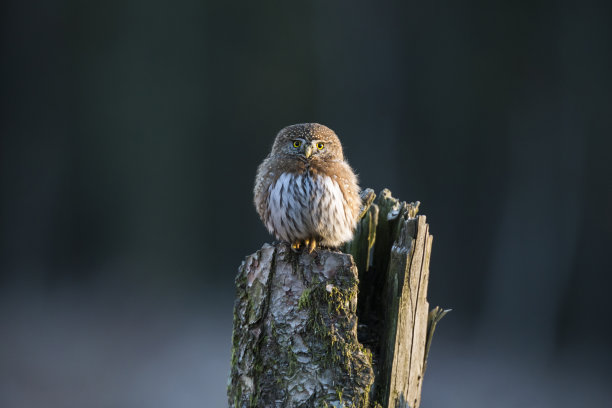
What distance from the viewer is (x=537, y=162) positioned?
18.9 ft

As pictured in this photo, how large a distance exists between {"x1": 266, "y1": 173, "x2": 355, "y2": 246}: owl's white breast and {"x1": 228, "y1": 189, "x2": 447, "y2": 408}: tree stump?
0.35 metres

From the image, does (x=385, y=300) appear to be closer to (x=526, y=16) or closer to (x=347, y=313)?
(x=347, y=313)

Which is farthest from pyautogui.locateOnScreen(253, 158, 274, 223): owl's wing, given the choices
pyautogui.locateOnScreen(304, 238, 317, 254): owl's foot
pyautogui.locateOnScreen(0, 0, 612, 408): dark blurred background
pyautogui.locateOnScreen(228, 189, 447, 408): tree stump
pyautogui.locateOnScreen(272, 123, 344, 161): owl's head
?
pyautogui.locateOnScreen(0, 0, 612, 408): dark blurred background

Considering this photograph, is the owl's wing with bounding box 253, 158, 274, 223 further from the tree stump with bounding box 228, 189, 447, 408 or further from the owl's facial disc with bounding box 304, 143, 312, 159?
the tree stump with bounding box 228, 189, 447, 408

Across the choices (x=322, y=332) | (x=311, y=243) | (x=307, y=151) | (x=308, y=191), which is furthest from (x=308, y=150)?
(x=322, y=332)

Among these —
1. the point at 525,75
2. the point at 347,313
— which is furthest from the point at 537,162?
the point at 347,313

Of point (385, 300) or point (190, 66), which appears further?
point (190, 66)

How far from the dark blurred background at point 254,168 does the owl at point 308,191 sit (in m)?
3.44

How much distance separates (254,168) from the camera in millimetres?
6980

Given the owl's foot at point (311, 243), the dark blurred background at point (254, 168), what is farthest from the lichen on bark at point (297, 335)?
the dark blurred background at point (254, 168)

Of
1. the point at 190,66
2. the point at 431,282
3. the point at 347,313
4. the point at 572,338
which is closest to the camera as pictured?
the point at 347,313

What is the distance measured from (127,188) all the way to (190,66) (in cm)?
175

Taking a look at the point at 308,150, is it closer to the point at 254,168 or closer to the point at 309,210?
the point at 309,210

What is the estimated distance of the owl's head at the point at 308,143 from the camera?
8.53ft
